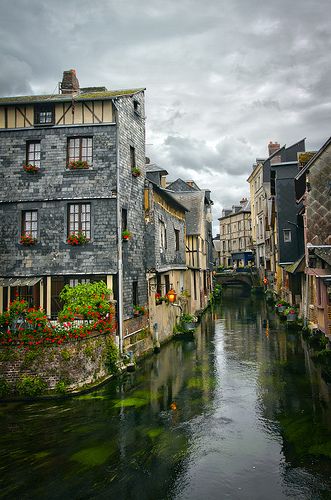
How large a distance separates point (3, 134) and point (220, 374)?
44.3 feet

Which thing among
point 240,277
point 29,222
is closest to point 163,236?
point 29,222

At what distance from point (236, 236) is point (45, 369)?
207 feet

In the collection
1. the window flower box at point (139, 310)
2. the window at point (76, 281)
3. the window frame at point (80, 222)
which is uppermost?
the window frame at point (80, 222)

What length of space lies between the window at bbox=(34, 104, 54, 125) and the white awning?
263 inches

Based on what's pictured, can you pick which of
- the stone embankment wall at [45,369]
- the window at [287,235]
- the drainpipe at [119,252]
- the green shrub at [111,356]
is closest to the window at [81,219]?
the drainpipe at [119,252]

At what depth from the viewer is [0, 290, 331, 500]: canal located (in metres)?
7.46

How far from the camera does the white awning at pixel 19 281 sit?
1620 cm

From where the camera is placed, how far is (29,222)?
17.0m

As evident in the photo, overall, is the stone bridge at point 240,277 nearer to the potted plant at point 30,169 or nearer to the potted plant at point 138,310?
the potted plant at point 138,310

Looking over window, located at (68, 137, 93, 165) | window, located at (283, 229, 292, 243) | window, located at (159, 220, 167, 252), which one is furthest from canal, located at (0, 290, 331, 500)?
window, located at (283, 229, 292, 243)

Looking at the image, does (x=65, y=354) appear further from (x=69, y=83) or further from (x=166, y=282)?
(x=69, y=83)

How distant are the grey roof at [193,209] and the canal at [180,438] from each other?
18.2 metres

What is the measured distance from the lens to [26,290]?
55.6 feet

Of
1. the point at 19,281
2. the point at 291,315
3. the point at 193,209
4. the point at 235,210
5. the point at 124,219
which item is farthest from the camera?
the point at 235,210
